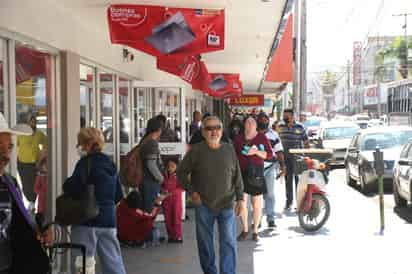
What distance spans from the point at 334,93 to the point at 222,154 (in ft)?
482

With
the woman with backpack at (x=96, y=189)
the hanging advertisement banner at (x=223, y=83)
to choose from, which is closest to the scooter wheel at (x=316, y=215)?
the woman with backpack at (x=96, y=189)

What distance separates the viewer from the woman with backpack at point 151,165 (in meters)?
8.16

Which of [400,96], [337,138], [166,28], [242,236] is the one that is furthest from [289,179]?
[400,96]

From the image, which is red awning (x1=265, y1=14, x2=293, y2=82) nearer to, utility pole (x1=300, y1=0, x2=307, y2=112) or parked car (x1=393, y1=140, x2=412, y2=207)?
utility pole (x1=300, y1=0, x2=307, y2=112)

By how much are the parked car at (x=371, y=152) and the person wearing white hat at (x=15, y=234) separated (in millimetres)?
11545

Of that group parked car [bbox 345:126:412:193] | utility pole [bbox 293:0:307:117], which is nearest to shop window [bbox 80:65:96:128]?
parked car [bbox 345:126:412:193]

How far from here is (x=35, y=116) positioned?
22.4 ft

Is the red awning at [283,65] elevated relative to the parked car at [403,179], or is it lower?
elevated

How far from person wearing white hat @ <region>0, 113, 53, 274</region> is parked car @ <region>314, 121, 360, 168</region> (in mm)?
18395

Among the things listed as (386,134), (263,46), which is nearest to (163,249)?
(263,46)

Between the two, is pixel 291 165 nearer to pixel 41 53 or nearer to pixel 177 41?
pixel 177 41

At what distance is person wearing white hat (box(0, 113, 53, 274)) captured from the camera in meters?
3.79

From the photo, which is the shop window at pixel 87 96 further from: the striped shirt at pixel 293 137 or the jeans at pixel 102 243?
the striped shirt at pixel 293 137

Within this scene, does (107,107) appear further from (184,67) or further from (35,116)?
(35,116)
